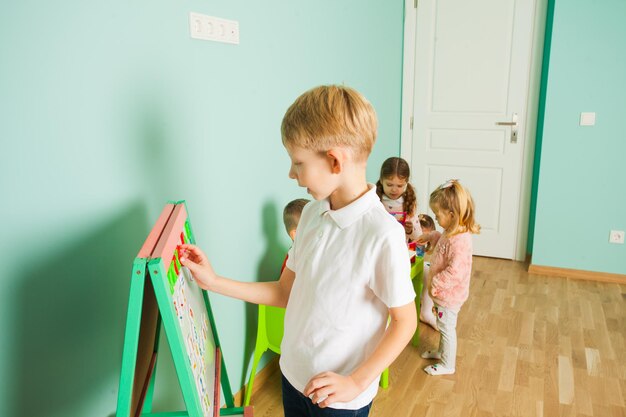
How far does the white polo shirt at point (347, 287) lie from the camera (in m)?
0.98

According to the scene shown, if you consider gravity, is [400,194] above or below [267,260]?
above

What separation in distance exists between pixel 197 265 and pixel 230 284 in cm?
10

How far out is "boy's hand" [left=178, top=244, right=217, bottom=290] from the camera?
1.12 m

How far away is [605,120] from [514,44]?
2.82 feet

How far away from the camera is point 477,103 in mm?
3809

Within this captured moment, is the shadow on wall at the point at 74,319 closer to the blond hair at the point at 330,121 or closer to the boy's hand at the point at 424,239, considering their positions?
the blond hair at the point at 330,121

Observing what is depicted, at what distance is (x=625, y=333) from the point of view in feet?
8.97

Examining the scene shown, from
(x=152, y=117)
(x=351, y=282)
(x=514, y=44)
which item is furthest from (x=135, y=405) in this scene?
(x=514, y=44)

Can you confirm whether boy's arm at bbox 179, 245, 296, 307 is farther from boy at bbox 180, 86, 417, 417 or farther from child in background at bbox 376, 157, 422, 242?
child in background at bbox 376, 157, 422, 242

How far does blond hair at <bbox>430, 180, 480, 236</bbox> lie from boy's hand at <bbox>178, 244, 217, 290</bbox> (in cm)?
137

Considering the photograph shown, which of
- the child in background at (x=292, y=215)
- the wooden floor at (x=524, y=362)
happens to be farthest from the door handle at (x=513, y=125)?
the child in background at (x=292, y=215)

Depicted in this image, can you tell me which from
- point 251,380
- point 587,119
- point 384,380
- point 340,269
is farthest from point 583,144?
point 340,269

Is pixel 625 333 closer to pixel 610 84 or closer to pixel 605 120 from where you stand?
pixel 605 120

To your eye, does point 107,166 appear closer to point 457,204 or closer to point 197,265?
point 197,265
